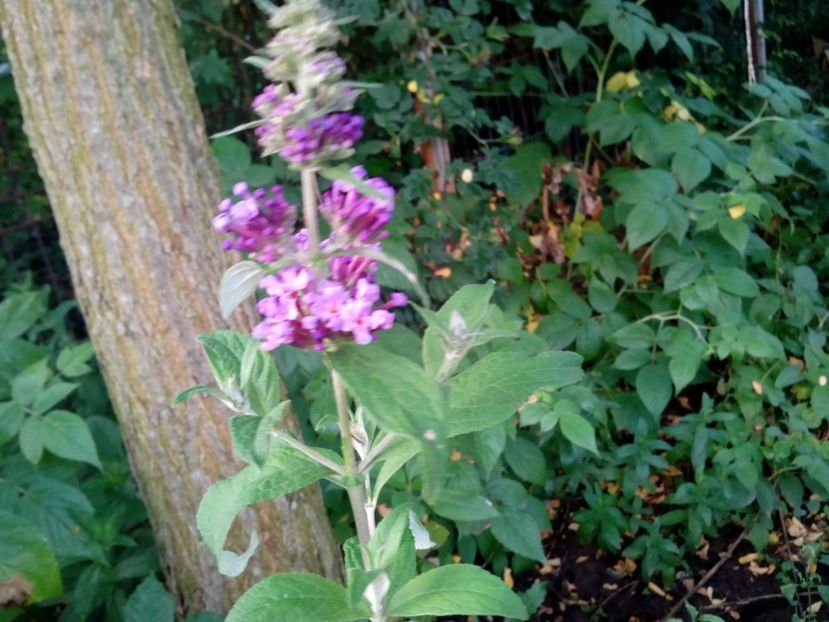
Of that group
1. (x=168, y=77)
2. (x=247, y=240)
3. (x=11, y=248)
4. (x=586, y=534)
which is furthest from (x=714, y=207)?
(x=11, y=248)

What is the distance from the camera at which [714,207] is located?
2.35 metres

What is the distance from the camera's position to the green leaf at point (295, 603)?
3.13 ft

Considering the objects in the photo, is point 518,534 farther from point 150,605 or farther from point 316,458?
point 316,458

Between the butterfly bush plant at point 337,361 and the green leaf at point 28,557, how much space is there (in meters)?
0.63

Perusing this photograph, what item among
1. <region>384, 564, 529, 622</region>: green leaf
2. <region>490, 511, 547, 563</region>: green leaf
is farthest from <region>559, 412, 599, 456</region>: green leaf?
<region>384, 564, 529, 622</region>: green leaf

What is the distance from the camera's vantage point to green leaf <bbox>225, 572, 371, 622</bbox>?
3.13 feet

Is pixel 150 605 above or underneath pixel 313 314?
underneath

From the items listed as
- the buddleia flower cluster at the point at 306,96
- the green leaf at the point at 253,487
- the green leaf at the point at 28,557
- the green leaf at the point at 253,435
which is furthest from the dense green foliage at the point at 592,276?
the buddleia flower cluster at the point at 306,96

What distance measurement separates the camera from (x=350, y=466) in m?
1.00

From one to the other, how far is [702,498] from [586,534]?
346 mm

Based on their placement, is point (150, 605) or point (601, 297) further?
point (601, 297)

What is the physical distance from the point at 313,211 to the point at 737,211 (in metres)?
1.82

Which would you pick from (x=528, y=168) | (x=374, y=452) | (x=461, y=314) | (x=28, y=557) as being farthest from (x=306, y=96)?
(x=528, y=168)

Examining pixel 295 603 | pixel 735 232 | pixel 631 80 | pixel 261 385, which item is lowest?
pixel 735 232
